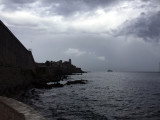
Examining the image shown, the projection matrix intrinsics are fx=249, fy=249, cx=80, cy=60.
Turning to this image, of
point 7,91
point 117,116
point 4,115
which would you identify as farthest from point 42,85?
point 4,115

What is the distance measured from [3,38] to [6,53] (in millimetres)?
1829

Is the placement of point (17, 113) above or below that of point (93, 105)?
above

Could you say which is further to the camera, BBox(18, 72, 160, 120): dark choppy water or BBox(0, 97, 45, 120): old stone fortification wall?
BBox(18, 72, 160, 120): dark choppy water

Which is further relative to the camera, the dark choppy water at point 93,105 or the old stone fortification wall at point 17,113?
the dark choppy water at point 93,105

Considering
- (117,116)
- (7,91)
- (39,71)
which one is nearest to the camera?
(117,116)

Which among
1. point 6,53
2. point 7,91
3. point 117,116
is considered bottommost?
point 117,116

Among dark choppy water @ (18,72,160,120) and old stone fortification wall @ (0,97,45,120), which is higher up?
old stone fortification wall @ (0,97,45,120)

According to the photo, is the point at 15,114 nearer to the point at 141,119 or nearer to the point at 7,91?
the point at 141,119

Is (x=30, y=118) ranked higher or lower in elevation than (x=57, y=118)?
higher

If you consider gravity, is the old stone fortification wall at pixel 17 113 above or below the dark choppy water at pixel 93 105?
above

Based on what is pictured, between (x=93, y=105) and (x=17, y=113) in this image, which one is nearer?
(x=17, y=113)

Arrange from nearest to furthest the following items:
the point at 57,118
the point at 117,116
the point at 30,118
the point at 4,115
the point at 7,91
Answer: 1. the point at 30,118
2. the point at 4,115
3. the point at 57,118
4. the point at 117,116
5. the point at 7,91

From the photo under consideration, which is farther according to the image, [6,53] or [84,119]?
[6,53]

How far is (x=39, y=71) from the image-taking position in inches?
2805
